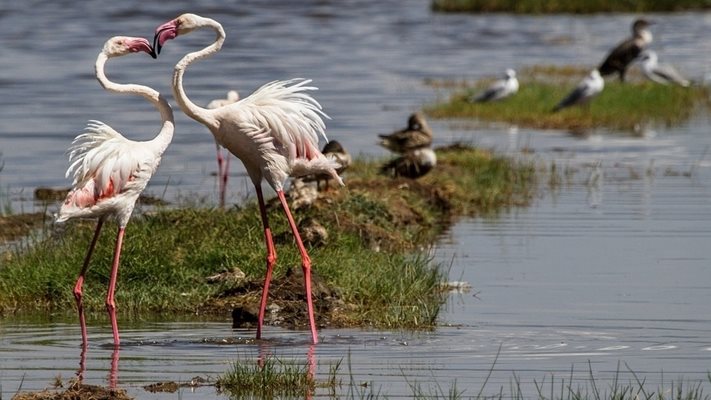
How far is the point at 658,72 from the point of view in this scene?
28.5m

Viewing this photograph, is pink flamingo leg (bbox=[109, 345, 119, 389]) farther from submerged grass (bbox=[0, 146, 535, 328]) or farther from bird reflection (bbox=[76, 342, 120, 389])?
submerged grass (bbox=[0, 146, 535, 328])

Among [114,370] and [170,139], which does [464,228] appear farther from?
[114,370]

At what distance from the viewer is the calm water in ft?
29.8

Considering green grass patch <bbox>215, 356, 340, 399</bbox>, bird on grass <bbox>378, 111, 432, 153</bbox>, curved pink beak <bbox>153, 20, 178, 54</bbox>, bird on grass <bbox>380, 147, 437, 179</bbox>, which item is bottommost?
green grass patch <bbox>215, 356, 340, 399</bbox>

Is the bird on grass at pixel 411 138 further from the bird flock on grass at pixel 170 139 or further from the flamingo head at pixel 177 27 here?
the flamingo head at pixel 177 27

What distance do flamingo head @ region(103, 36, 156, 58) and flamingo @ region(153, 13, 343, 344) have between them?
77 millimetres

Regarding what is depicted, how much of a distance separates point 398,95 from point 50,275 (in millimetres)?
19046

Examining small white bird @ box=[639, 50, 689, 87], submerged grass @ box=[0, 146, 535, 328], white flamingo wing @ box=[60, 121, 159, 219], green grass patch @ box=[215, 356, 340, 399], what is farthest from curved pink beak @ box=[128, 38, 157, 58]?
small white bird @ box=[639, 50, 689, 87]

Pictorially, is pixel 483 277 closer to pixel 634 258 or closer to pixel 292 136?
pixel 634 258

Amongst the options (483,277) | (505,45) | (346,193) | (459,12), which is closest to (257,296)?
(483,277)

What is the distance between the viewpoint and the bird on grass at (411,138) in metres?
17.1

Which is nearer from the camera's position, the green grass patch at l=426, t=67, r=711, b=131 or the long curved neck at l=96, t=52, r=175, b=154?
the long curved neck at l=96, t=52, r=175, b=154

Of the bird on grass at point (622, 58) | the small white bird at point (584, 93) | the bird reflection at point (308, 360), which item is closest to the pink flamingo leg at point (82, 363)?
the bird reflection at point (308, 360)

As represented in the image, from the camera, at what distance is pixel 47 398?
7.45m
